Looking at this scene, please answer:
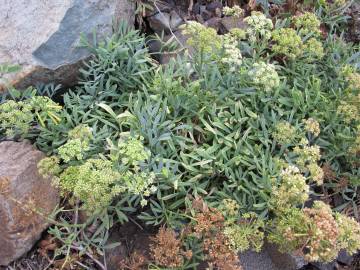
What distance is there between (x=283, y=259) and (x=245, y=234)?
0.69 meters

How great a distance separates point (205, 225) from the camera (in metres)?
3.15

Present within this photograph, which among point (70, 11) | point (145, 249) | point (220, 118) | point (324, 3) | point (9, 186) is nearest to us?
point (9, 186)

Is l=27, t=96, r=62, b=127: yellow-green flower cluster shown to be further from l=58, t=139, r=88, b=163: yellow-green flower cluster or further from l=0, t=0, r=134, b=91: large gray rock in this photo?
l=58, t=139, r=88, b=163: yellow-green flower cluster

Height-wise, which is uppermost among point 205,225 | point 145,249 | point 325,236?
point 325,236

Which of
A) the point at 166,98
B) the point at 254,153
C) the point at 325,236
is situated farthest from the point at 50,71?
the point at 325,236

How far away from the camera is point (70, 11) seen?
14.1 ft

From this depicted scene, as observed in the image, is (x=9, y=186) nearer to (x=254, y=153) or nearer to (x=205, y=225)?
(x=205, y=225)

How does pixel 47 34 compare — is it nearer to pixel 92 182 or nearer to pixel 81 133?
pixel 81 133

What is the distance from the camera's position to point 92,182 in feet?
9.42

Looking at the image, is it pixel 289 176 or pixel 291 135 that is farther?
pixel 291 135

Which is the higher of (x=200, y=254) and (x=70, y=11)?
(x=70, y=11)

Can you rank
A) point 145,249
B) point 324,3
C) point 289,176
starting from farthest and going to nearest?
point 324,3 → point 145,249 → point 289,176

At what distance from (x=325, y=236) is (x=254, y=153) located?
116cm

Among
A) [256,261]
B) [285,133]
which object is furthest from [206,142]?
[256,261]
